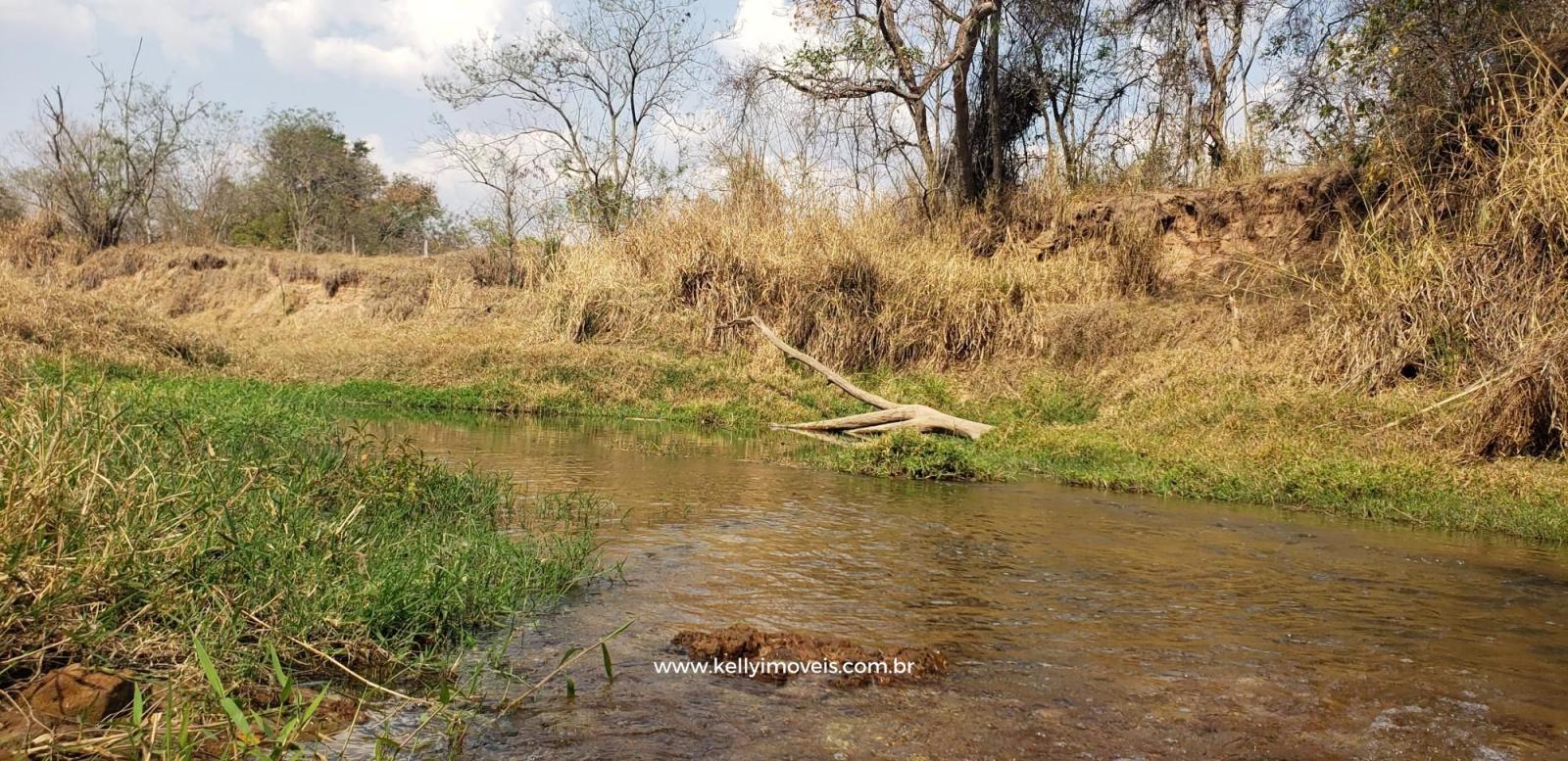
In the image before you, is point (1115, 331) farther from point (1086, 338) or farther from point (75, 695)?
point (75, 695)

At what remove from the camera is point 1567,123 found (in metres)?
9.65

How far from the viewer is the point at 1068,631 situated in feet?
14.0

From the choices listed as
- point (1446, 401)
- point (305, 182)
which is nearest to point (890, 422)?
point (1446, 401)

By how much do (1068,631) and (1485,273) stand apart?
8502 mm

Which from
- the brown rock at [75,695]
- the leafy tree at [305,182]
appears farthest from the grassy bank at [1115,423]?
the leafy tree at [305,182]

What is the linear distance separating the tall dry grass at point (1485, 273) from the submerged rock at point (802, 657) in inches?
292

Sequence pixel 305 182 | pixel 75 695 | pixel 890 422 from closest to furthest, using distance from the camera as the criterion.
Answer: pixel 75 695 < pixel 890 422 < pixel 305 182

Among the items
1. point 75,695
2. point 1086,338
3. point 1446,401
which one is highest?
point 1086,338

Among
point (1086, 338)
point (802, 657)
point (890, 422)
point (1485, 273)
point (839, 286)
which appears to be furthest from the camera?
point (839, 286)

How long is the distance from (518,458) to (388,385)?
21.0 feet

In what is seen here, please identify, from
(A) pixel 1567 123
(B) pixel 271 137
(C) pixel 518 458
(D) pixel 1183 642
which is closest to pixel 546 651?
(D) pixel 1183 642

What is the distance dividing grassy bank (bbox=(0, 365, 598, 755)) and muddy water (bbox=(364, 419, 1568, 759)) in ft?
1.37

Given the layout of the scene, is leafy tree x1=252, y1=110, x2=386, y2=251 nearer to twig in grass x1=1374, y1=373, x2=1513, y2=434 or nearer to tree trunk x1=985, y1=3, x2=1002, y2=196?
tree trunk x1=985, y1=3, x2=1002, y2=196

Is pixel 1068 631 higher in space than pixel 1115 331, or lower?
lower
